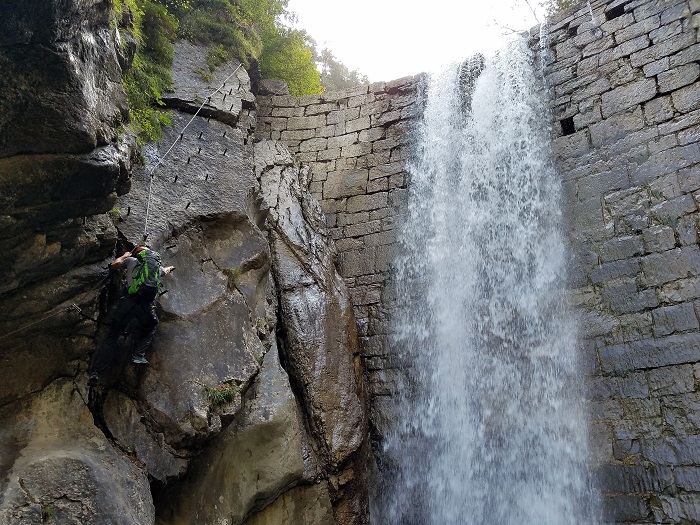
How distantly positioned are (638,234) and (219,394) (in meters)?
4.57

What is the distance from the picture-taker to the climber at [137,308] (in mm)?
4492

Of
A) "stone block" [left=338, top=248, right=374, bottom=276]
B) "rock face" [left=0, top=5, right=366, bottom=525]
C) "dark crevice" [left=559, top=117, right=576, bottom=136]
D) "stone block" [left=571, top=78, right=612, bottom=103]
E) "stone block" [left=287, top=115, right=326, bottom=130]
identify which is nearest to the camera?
"rock face" [left=0, top=5, right=366, bottom=525]

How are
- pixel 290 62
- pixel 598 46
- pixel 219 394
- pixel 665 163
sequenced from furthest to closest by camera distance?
1. pixel 290 62
2. pixel 598 46
3. pixel 665 163
4. pixel 219 394

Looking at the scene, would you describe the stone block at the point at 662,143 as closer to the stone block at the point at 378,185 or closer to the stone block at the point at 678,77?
the stone block at the point at 678,77

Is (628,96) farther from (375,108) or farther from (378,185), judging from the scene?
(375,108)

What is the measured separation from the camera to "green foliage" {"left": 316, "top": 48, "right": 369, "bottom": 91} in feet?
54.0

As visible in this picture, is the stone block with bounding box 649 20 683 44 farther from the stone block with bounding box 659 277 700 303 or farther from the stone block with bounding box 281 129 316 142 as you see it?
the stone block with bounding box 281 129 316 142

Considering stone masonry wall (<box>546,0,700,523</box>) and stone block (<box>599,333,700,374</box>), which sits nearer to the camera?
stone masonry wall (<box>546,0,700,523</box>)

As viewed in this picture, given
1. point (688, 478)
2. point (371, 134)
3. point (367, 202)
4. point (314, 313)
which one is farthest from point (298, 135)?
point (688, 478)

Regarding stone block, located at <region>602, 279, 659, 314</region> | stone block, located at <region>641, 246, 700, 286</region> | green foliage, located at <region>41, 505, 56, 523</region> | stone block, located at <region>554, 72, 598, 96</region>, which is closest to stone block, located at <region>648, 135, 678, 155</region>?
stone block, located at <region>641, 246, 700, 286</region>

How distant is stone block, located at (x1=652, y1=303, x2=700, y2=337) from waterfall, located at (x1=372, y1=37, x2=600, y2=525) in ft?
2.69

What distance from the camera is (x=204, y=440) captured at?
468 centimetres

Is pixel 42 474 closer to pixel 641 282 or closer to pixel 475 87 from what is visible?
pixel 641 282

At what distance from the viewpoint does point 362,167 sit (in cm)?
856
